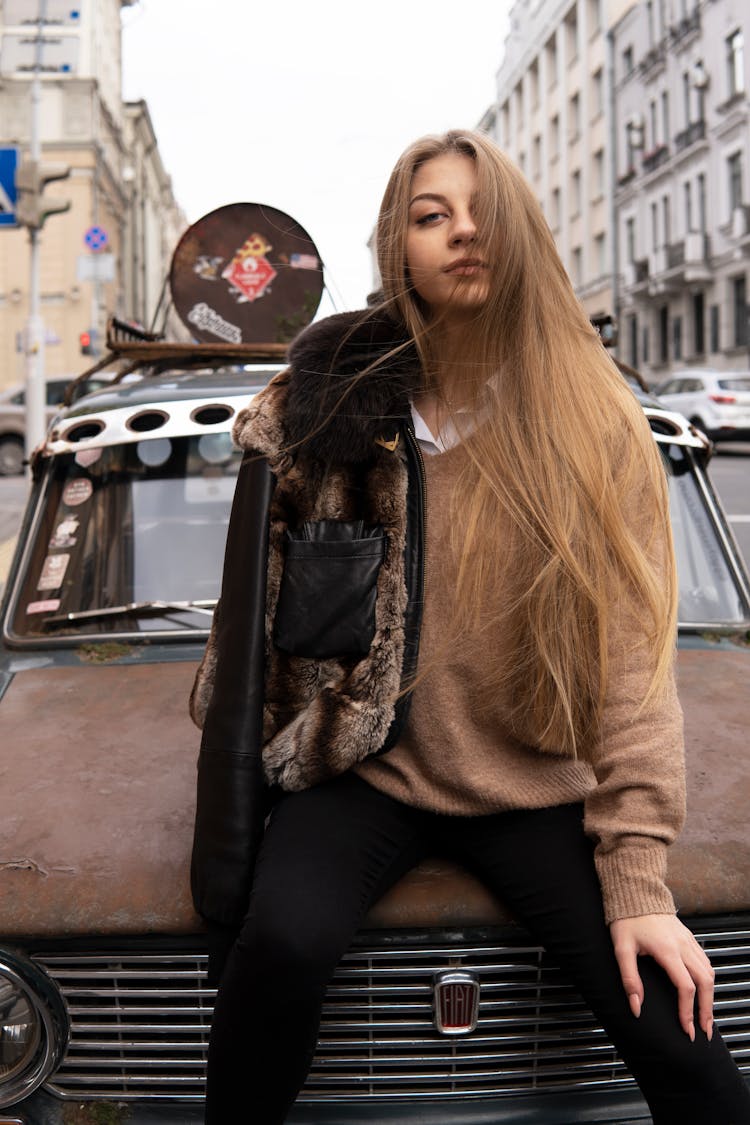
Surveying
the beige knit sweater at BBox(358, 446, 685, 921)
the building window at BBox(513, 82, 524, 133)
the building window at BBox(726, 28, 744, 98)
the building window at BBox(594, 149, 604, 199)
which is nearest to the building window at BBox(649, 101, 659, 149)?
the building window at BBox(594, 149, 604, 199)

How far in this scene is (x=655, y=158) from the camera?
1599 inches

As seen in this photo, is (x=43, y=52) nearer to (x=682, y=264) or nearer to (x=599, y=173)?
(x=682, y=264)

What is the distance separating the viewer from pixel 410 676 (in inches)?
78.4

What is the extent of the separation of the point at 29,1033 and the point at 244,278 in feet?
10.2

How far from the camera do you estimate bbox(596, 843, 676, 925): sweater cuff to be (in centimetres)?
177

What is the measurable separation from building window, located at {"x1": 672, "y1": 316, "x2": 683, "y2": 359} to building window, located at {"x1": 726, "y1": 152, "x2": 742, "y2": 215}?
516 centimetres

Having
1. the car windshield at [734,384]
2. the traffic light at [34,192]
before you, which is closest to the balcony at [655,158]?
the car windshield at [734,384]

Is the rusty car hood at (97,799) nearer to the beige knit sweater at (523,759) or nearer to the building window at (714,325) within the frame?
the beige knit sweater at (523,759)

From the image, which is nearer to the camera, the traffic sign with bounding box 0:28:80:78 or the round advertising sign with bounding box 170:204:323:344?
the round advertising sign with bounding box 170:204:323:344

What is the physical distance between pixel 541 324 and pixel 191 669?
1.40 meters

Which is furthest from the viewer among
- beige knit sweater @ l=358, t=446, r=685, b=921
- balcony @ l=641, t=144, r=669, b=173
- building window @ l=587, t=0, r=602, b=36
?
building window @ l=587, t=0, r=602, b=36

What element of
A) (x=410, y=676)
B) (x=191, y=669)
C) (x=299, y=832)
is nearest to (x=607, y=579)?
(x=410, y=676)

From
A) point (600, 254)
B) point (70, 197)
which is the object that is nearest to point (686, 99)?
point (600, 254)

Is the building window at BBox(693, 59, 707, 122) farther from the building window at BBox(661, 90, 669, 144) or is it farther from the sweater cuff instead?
the sweater cuff
